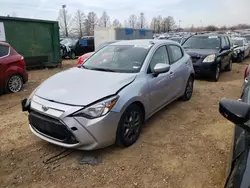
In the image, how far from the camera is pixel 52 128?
297 cm

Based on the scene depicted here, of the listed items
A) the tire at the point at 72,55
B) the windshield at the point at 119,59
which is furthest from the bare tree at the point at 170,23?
the windshield at the point at 119,59

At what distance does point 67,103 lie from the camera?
2.92 metres

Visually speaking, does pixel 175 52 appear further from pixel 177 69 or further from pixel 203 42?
pixel 203 42

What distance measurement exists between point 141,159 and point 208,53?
6.07 metres

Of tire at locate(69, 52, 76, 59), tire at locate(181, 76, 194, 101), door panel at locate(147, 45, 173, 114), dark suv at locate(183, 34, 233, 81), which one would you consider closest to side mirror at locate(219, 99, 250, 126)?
door panel at locate(147, 45, 173, 114)

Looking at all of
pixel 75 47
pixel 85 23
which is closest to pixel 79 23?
pixel 85 23

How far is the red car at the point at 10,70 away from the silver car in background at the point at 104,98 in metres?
3.19

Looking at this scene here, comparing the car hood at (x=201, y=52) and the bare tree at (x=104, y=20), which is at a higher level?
the bare tree at (x=104, y=20)

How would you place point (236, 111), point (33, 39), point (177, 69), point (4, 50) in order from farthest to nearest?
point (33, 39), point (4, 50), point (177, 69), point (236, 111)

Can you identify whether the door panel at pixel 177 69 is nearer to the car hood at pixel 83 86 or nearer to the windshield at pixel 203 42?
the car hood at pixel 83 86

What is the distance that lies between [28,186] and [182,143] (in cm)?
228

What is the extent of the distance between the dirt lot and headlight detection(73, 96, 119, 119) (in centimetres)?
71

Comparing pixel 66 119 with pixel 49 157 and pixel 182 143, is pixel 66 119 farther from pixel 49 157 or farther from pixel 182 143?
pixel 182 143

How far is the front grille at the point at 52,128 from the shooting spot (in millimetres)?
2893
